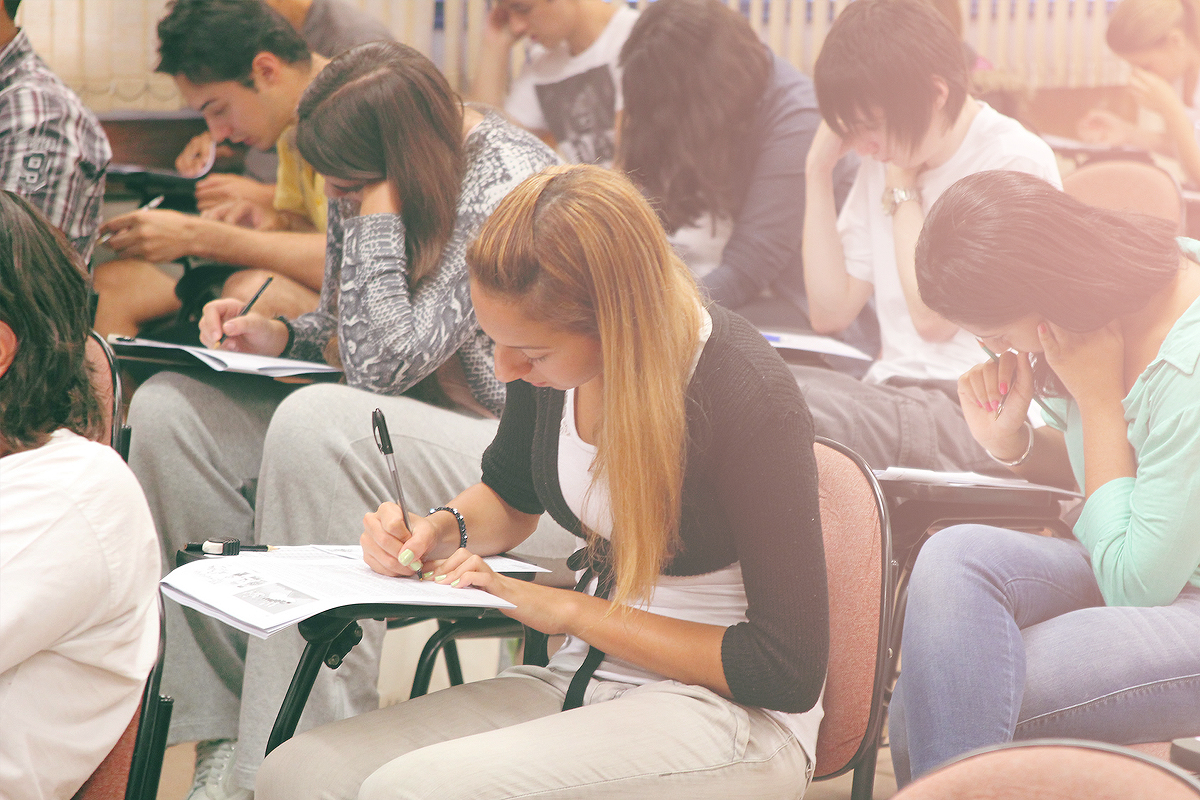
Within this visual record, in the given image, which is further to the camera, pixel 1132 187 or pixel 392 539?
pixel 1132 187

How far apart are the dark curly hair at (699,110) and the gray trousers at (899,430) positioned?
0.61 metres

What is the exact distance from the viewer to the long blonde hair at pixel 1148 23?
189 cm

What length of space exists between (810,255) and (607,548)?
113cm

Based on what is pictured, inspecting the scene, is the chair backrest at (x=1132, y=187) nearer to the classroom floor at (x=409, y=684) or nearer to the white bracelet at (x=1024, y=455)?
the white bracelet at (x=1024, y=455)

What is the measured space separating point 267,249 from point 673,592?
1.49m

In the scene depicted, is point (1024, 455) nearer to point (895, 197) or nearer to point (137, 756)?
point (895, 197)

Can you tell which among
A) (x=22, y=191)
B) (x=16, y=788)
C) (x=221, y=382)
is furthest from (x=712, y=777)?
(x=22, y=191)

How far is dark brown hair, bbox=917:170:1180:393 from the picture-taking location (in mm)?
1371

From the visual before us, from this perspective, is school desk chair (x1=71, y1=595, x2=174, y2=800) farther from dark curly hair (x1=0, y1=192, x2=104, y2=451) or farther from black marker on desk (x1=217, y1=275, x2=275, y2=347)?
black marker on desk (x1=217, y1=275, x2=275, y2=347)

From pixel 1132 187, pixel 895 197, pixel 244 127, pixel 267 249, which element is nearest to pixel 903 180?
pixel 895 197

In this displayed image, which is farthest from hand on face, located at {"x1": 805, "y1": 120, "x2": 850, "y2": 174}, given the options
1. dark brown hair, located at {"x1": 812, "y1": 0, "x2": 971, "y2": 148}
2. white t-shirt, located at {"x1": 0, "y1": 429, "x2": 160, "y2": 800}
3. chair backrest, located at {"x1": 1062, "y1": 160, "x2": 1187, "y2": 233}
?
white t-shirt, located at {"x1": 0, "y1": 429, "x2": 160, "y2": 800}

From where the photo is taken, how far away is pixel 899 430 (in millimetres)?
1761

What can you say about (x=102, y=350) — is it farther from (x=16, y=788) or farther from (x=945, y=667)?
(x=945, y=667)

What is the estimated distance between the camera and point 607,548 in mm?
1201
